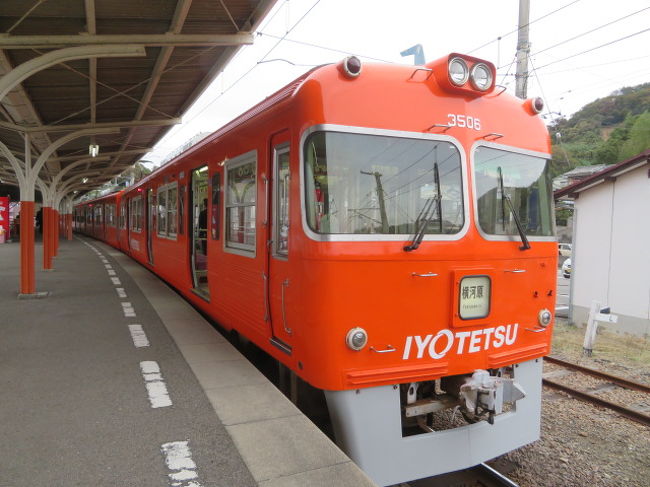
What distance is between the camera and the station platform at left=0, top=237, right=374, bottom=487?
2863 mm

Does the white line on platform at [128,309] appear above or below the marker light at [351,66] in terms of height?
below

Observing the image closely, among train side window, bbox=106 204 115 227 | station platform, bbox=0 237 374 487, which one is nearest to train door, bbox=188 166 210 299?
station platform, bbox=0 237 374 487

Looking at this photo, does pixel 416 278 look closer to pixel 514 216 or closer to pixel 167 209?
pixel 514 216

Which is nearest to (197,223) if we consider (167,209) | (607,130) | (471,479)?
(167,209)

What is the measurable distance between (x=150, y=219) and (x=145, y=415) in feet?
26.4

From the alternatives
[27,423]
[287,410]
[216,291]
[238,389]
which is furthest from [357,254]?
[216,291]

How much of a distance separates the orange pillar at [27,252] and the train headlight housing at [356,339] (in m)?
7.28

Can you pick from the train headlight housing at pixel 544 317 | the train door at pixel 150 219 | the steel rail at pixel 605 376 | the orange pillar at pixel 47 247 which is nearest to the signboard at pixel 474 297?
the train headlight housing at pixel 544 317

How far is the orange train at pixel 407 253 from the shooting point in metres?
3.36

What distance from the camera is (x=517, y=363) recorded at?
4.05 m

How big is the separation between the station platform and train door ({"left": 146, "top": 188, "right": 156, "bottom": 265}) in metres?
4.30

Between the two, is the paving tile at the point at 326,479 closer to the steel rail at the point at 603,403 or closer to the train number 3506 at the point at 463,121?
the train number 3506 at the point at 463,121

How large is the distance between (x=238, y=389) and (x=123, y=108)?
26.1 ft

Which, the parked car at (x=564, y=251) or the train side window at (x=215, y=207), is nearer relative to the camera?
the train side window at (x=215, y=207)
